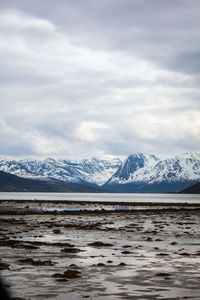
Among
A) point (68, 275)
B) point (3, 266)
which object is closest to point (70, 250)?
point (3, 266)

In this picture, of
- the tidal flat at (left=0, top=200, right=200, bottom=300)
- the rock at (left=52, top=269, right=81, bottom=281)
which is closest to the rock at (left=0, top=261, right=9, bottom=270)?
the tidal flat at (left=0, top=200, right=200, bottom=300)

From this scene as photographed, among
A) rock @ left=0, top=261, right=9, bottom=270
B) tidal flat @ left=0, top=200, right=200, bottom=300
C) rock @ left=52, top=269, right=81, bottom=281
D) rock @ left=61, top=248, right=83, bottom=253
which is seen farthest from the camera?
rock @ left=61, top=248, right=83, bottom=253

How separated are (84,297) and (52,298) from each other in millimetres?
1115

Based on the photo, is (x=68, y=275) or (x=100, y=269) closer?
(x=68, y=275)

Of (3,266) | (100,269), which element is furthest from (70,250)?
(3,266)

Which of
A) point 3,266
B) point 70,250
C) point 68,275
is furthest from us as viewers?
point 70,250

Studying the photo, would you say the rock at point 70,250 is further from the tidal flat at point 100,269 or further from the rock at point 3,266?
the rock at point 3,266

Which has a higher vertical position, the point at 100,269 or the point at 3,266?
the point at 3,266

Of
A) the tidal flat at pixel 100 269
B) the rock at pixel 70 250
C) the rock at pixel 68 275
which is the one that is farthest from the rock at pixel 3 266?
the rock at pixel 70 250

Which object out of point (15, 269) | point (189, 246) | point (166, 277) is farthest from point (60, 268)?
point (189, 246)

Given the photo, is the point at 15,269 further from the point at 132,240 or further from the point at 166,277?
the point at 132,240

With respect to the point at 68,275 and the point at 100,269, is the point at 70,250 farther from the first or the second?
the point at 68,275

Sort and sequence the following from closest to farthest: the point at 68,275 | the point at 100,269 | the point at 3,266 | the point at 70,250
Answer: the point at 68,275 → the point at 100,269 → the point at 3,266 → the point at 70,250

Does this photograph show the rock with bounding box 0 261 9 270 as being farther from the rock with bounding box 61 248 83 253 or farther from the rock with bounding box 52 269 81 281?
the rock with bounding box 61 248 83 253
